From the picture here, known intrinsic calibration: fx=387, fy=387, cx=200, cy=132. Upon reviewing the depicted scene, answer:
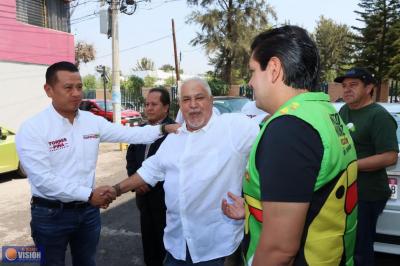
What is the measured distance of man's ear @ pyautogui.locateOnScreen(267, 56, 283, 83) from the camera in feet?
4.81

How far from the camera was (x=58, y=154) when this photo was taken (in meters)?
2.79

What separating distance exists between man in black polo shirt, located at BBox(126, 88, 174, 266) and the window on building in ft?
42.9

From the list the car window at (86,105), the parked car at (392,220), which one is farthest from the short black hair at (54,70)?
the car window at (86,105)

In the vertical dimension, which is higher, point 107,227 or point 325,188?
point 325,188

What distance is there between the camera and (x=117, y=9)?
45.1 feet

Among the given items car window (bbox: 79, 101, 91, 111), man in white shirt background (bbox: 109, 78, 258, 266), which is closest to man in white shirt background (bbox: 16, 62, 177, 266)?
man in white shirt background (bbox: 109, 78, 258, 266)

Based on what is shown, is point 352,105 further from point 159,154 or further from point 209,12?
point 209,12

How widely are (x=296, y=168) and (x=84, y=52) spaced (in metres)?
Answer: 37.0

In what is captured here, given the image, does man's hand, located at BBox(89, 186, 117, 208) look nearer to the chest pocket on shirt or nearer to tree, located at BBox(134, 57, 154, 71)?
the chest pocket on shirt

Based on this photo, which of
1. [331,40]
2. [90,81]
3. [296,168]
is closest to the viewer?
[296,168]

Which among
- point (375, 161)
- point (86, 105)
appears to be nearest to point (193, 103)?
point (375, 161)

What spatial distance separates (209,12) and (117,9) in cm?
2005

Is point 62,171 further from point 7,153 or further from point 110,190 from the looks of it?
point 7,153

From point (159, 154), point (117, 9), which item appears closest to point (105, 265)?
point (159, 154)
